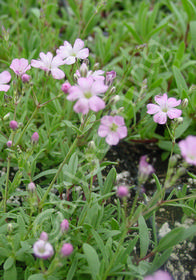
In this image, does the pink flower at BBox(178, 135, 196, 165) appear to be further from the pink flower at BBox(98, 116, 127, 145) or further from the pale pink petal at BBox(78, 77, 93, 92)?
the pale pink petal at BBox(78, 77, 93, 92)

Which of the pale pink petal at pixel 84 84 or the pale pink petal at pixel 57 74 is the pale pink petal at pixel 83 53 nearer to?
the pale pink petal at pixel 57 74

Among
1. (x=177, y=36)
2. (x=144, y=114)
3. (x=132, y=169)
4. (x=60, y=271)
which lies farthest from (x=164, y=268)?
(x=177, y=36)

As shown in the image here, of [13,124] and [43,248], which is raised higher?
[13,124]

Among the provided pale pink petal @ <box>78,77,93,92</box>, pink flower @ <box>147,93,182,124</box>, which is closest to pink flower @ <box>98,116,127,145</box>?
pale pink petal @ <box>78,77,93,92</box>

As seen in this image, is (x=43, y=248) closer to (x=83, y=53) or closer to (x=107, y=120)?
Result: (x=107, y=120)

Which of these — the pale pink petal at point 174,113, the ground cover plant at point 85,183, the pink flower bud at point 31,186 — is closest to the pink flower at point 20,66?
the ground cover plant at point 85,183

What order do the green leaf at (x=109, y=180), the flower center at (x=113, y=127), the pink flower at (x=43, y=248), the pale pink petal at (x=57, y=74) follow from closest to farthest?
the pink flower at (x=43, y=248)
the flower center at (x=113, y=127)
the pale pink petal at (x=57, y=74)
the green leaf at (x=109, y=180)

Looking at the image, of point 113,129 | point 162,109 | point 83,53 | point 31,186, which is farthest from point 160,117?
point 31,186
